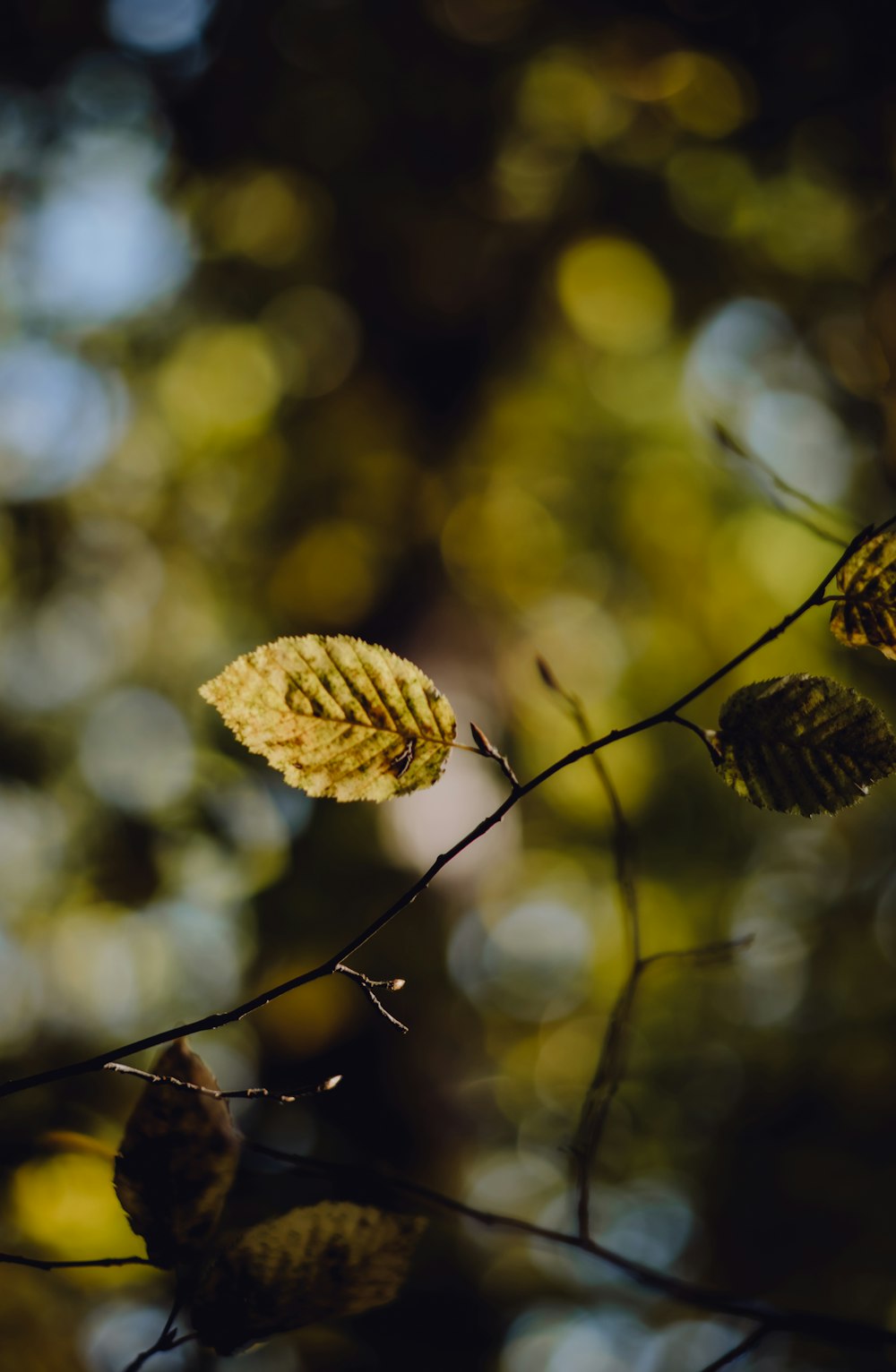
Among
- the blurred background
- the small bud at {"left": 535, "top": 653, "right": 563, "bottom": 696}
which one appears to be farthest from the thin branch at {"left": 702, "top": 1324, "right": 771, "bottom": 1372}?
the blurred background

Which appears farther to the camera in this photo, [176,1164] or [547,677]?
[547,677]

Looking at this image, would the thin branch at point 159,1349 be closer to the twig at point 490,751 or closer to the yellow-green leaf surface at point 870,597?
the twig at point 490,751

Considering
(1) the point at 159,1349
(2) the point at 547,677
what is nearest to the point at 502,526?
(2) the point at 547,677

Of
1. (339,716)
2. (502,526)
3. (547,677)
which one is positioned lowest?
(502,526)

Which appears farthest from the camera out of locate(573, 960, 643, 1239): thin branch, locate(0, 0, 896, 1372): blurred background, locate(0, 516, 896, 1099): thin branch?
locate(0, 0, 896, 1372): blurred background

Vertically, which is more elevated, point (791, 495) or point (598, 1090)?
point (791, 495)

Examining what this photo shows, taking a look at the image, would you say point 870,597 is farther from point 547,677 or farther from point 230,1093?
point 230,1093

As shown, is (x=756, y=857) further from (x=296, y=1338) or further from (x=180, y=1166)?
(x=180, y=1166)

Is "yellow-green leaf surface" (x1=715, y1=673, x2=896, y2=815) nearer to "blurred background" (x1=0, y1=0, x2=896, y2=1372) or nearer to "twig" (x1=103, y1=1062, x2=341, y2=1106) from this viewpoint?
"twig" (x1=103, y1=1062, x2=341, y2=1106)
